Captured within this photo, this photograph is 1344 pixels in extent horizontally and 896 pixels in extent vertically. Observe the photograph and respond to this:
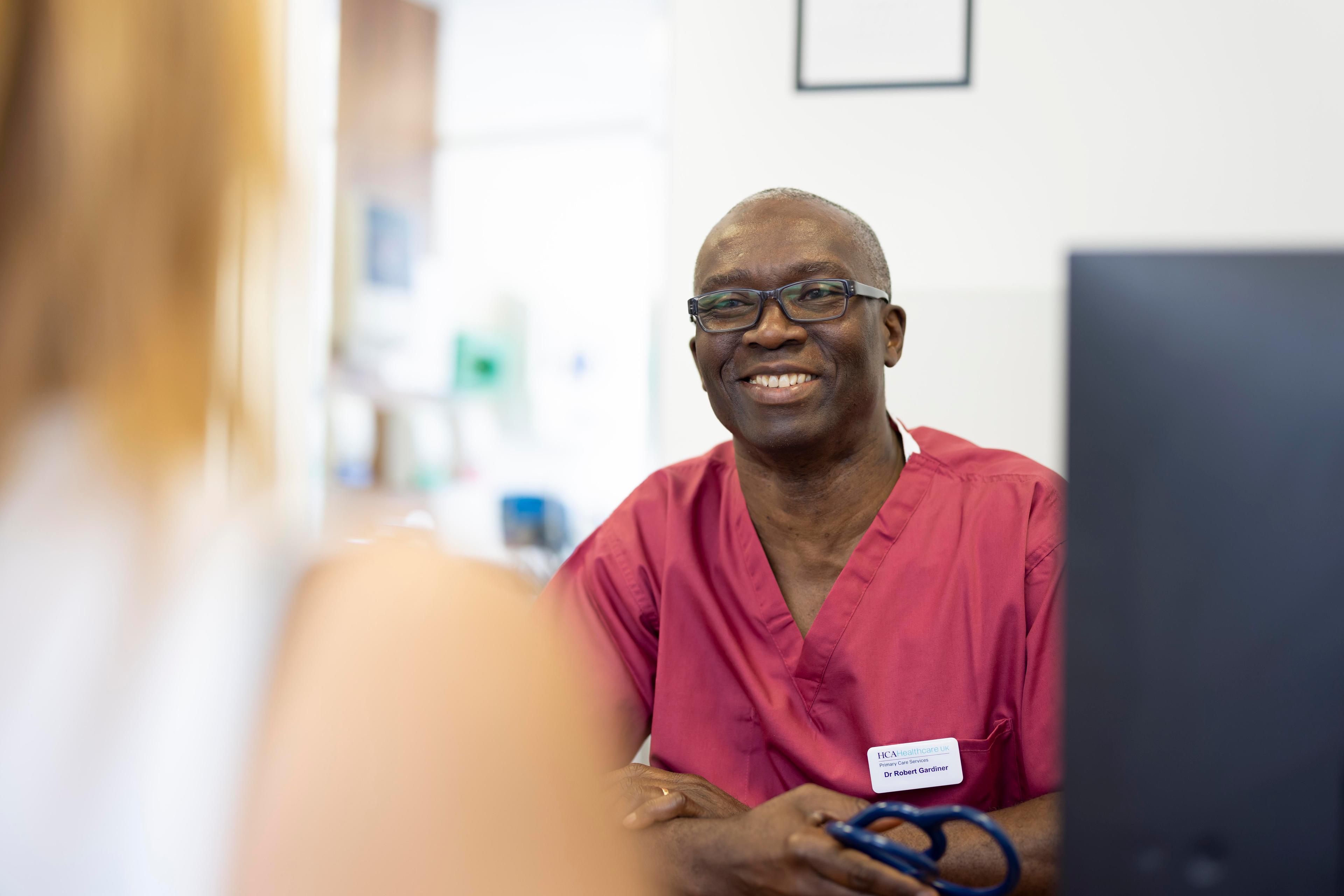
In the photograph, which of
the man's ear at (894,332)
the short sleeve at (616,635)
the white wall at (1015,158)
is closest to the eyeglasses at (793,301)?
the man's ear at (894,332)

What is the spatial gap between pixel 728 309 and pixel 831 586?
0.42m

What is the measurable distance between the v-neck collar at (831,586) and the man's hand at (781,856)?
23 centimetres

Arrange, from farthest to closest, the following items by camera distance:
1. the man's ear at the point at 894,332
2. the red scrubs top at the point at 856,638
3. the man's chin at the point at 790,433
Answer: the man's ear at the point at 894,332, the man's chin at the point at 790,433, the red scrubs top at the point at 856,638

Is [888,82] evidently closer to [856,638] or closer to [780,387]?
[780,387]

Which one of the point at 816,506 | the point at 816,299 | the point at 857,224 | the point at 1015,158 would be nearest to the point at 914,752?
the point at 816,506

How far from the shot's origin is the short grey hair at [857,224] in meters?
1.44

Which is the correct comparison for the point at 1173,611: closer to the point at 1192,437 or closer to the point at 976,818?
the point at 1192,437

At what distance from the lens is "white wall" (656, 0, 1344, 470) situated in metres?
1.75

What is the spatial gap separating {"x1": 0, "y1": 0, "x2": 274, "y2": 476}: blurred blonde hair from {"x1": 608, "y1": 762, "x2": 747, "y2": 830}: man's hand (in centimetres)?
78

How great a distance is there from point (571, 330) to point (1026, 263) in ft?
3.05

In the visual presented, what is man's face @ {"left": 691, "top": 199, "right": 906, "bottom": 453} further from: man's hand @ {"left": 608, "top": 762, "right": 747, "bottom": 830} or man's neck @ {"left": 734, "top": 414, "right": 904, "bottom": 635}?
man's hand @ {"left": 608, "top": 762, "right": 747, "bottom": 830}

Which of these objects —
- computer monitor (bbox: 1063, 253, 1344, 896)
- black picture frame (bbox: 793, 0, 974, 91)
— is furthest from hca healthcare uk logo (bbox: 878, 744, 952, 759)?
black picture frame (bbox: 793, 0, 974, 91)

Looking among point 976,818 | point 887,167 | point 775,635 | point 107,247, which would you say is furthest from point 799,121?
point 107,247

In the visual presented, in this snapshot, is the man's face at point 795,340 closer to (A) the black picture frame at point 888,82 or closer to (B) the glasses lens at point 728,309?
(B) the glasses lens at point 728,309
